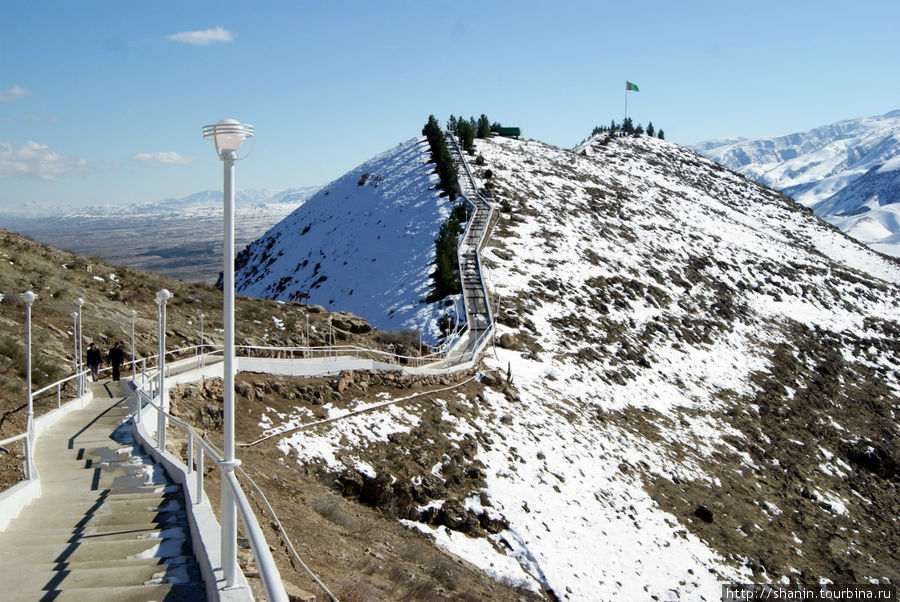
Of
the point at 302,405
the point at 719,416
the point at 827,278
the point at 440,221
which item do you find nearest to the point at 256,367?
the point at 302,405

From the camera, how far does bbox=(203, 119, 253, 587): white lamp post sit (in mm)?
5441

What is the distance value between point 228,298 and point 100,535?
13.2 feet

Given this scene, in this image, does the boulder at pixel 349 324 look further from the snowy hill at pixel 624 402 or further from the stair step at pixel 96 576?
the stair step at pixel 96 576

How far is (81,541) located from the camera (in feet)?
24.1

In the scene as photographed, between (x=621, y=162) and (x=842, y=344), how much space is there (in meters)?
49.0

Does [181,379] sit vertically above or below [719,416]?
above

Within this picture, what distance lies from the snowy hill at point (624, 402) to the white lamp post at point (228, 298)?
992 centimetres

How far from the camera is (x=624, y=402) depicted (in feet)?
96.8

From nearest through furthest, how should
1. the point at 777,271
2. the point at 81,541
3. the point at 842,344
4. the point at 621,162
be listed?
the point at 81,541 → the point at 842,344 → the point at 777,271 → the point at 621,162

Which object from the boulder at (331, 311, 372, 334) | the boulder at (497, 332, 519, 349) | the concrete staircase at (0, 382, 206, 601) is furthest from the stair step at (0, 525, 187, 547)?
the boulder at (331, 311, 372, 334)

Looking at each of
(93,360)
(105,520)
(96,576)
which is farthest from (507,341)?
(96,576)

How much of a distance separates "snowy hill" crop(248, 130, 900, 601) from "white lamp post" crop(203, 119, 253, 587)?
992 centimetres

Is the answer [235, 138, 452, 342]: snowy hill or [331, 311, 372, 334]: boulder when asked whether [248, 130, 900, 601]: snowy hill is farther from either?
[331, 311, 372, 334]: boulder

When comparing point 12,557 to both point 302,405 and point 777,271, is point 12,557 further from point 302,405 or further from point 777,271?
point 777,271
